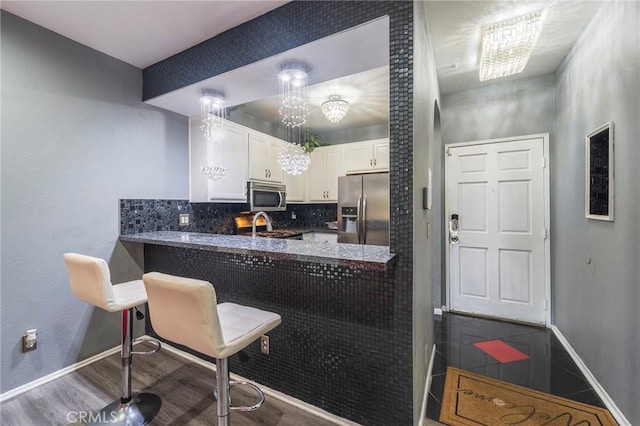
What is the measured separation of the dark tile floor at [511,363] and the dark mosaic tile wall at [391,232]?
1.78 feet

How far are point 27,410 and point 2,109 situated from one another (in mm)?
1973

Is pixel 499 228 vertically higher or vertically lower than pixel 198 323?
higher

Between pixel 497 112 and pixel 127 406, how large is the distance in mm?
4303

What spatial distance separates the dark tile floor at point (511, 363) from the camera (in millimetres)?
1993

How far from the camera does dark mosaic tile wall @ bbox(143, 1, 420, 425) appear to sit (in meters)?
→ 1.43

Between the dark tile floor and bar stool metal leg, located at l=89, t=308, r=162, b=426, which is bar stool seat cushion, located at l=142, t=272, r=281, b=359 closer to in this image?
bar stool metal leg, located at l=89, t=308, r=162, b=426

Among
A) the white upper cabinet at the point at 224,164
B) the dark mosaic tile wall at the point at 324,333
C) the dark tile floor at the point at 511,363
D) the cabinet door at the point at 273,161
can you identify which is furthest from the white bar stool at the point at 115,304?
the cabinet door at the point at 273,161

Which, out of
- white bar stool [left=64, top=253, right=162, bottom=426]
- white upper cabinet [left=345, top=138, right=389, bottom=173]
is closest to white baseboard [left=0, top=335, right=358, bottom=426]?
white bar stool [left=64, top=253, right=162, bottom=426]

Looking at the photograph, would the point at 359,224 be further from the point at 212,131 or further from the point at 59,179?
the point at 59,179

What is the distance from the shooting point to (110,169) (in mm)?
2379

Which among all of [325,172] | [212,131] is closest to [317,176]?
[325,172]

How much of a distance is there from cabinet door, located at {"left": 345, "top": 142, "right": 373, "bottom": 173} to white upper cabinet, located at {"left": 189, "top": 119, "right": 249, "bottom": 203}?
1561 mm

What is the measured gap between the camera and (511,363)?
2326mm

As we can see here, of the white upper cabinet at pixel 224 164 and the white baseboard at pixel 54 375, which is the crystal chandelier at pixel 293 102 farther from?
the white baseboard at pixel 54 375
